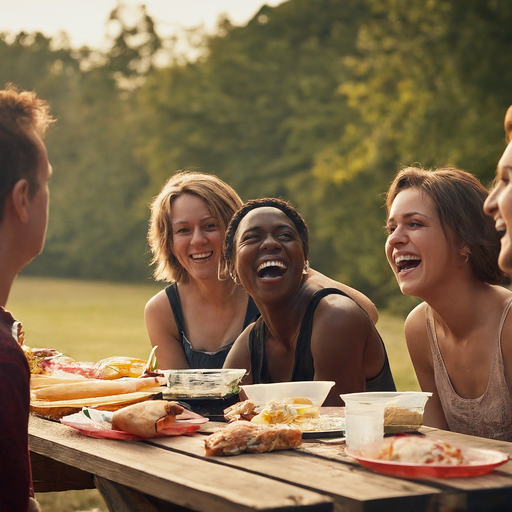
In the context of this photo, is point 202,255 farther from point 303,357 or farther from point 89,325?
point 89,325

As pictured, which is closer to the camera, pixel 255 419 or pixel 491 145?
pixel 255 419

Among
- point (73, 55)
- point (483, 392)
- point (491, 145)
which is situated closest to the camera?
point (483, 392)

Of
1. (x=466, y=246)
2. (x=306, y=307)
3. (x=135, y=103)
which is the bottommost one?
(x=306, y=307)

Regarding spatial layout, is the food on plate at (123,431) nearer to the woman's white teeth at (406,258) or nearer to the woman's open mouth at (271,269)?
the woman's open mouth at (271,269)

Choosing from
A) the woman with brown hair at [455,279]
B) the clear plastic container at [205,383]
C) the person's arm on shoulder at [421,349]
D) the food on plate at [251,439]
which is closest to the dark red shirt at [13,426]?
the food on plate at [251,439]

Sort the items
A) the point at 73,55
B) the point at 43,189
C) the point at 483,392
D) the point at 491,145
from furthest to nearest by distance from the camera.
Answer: the point at 73,55 < the point at 491,145 < the point at 483,392 < the point at 43,189

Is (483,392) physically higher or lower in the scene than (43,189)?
lower

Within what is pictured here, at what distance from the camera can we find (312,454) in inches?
96.4

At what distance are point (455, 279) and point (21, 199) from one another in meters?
2.11

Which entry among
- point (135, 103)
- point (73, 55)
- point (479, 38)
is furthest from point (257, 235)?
point (73, 55)

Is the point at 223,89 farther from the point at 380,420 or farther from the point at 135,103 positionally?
the point at 380,420

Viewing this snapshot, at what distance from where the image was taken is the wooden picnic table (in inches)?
76.5

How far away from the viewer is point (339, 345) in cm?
355

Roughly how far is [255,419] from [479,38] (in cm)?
1992
